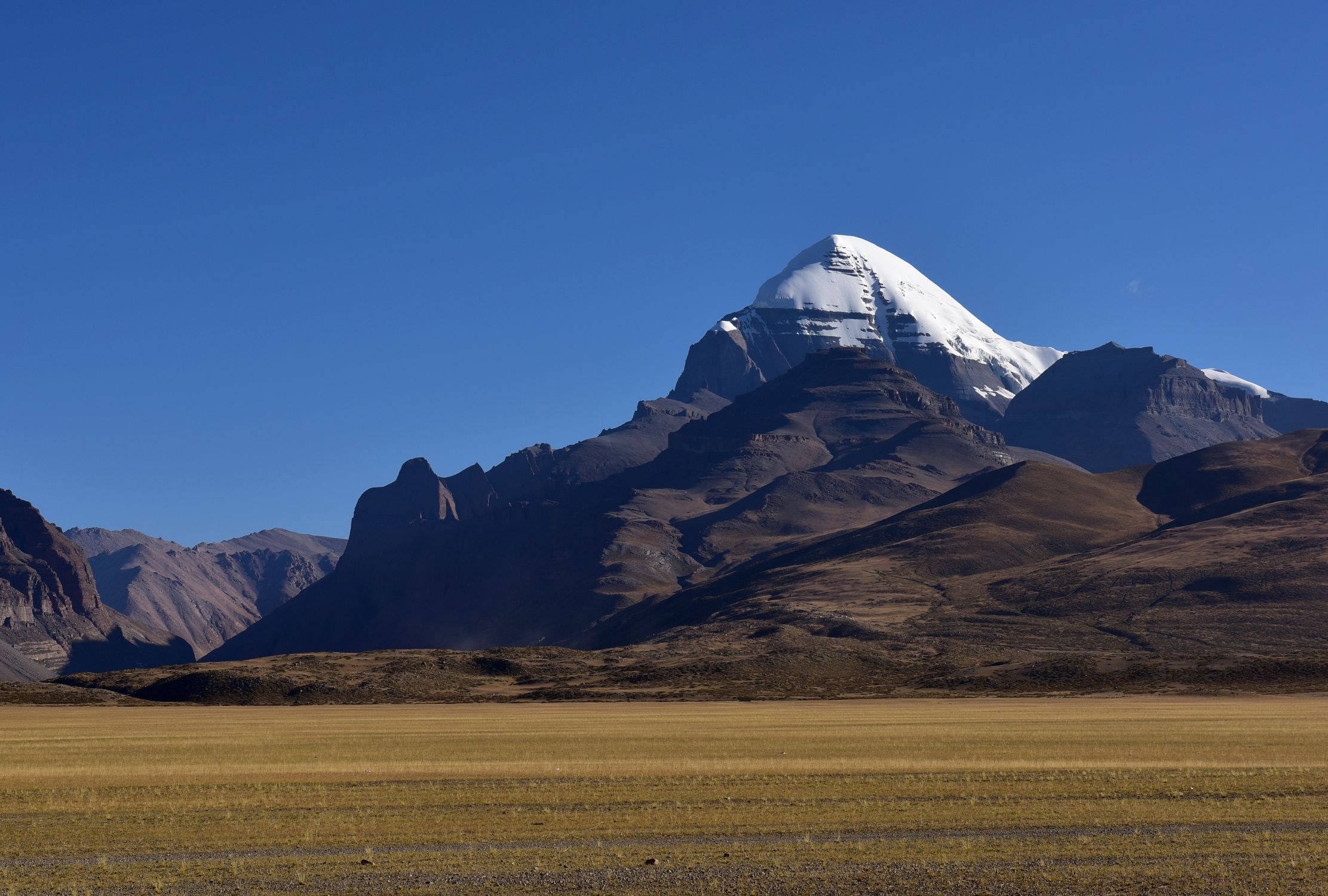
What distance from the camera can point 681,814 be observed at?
3647 cm

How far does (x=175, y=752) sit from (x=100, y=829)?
31.9 metres

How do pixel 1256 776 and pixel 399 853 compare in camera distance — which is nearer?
pixel 399 853

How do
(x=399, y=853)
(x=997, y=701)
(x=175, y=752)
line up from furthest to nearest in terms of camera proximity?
(x=997, y=701) → (x=175, y=752) → (x=399, y=853)

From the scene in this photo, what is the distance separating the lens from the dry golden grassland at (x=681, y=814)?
27141 mm

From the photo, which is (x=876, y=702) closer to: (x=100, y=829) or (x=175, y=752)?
(x=175, y=752)

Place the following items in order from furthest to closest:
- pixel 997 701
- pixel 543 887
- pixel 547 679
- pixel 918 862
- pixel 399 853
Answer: pixel 547 679 → pixel 997 701 → pixel 399 853 → pixel 918 862 → pixel 543 887

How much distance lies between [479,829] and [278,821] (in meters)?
6.07

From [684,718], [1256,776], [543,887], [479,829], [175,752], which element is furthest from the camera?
[684,718]

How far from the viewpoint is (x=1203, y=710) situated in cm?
10181

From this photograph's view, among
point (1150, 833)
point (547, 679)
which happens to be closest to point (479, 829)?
point (1150, 833)

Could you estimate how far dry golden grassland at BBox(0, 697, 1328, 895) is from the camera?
27141mm

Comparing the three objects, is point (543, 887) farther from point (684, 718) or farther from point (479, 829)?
point (684, 718)

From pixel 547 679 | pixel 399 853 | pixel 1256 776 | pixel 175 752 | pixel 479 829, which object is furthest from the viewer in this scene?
pixel 547 679

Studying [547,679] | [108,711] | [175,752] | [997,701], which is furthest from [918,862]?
[547,679]
